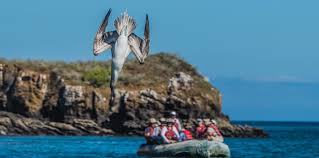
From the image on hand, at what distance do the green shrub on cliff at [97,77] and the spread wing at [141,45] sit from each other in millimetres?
64093

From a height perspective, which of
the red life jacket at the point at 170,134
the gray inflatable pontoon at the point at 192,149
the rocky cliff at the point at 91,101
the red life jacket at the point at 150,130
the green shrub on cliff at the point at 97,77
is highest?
the green shrub on cliff at the point at 97,77

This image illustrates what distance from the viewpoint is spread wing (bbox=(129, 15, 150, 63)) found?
26.9 m

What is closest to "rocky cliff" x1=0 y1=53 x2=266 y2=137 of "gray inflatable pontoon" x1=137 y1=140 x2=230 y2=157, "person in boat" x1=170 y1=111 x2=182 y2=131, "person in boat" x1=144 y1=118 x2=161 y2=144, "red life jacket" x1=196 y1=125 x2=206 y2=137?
"person in boat" x1=144 y1=118 x2=161 y2=144

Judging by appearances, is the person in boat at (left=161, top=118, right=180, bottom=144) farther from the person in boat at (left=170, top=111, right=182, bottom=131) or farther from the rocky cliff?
the rocky cliff

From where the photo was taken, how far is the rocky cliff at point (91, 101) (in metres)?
82.9

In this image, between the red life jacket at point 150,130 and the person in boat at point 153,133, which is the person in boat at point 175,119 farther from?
the red life jacket at point 150,130

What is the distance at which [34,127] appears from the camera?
266 feet

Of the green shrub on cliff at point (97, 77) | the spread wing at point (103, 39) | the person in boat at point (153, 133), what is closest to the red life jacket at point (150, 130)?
the person in boat at point (153, 133)

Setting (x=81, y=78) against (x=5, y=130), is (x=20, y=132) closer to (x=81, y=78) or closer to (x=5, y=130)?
(x=5, y=130)

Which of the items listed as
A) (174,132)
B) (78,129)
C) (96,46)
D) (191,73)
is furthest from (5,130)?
(96,46)

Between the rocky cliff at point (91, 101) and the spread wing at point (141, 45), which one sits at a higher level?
the rocky cliff at point (91, 101)

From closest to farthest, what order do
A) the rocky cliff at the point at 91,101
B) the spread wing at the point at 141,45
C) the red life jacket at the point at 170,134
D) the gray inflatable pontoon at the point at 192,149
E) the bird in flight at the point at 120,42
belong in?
1. the bird in flight at the point at 120,42
2. the spread wing at the point at 141,45
3. the gray inflatable pontoon at the point at 192,149
4. the red life jacket at the point at 170,134
5. the rocky cliff at the point at 91,101

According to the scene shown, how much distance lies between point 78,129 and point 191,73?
2183cm

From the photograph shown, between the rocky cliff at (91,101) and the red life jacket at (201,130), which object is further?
the rocky cliff at (91,101)
